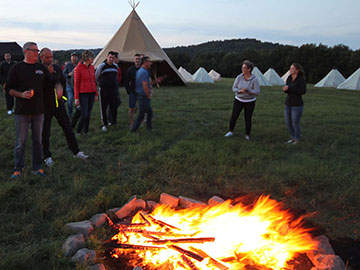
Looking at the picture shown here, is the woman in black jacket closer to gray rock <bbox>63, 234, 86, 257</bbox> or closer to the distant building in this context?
gray rock <bbox>63, 234, 86, 257</bbox>

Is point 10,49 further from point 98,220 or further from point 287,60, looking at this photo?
point 98,220

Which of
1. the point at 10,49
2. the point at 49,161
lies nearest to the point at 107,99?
the point at 49,161

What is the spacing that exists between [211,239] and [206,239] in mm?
43

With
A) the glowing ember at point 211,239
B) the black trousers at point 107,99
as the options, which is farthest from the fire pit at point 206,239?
the black trousers at point 107,99

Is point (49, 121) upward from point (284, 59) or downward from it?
downward

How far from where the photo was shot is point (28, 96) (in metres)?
3.96

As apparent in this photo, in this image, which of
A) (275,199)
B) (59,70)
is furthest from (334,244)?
(59,70)

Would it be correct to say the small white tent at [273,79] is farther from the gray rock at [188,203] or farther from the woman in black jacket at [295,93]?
the gray rock at [188,203]

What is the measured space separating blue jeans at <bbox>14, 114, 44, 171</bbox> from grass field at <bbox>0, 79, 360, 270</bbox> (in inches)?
7.4

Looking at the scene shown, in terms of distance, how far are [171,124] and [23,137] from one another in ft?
14.6

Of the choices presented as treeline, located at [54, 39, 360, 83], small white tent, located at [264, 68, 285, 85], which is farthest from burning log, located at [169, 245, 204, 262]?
treeline, located at [54, 39, 360, 83]

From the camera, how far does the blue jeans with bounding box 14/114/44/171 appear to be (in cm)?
418

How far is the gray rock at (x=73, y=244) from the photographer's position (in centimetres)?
255

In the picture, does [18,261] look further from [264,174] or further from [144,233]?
[264,174]
